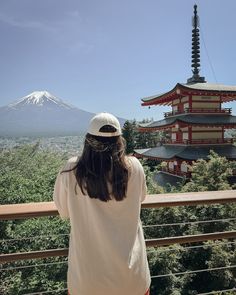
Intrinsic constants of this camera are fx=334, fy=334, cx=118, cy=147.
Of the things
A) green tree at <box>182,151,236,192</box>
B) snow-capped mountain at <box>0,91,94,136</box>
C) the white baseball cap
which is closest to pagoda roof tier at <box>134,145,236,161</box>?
green tree at <box>182,151,236,192</box>

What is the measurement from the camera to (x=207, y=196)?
160 cm

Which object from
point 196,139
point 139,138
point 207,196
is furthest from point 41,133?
point 207,196

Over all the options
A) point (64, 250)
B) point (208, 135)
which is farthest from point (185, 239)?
point (208, 135)

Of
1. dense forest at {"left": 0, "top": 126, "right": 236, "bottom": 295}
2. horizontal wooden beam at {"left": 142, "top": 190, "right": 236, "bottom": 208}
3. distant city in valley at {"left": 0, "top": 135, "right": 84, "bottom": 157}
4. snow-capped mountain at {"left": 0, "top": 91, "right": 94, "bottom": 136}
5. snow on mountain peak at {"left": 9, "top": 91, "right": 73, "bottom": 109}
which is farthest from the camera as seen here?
snow on mountain peak at {"left": 9, "top": 91, "right": 73, "bottom": 109}

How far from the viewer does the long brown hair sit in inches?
39.4

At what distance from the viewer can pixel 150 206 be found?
148cm

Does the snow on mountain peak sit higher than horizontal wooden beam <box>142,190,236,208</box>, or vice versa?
the snow on mountain peak

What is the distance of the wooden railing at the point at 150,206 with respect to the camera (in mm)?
1331

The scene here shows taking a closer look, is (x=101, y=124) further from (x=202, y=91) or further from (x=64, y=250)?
(x=202, y=91)

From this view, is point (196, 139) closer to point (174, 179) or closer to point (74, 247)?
point (174, 179)

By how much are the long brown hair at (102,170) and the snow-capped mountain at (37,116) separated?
141095mm

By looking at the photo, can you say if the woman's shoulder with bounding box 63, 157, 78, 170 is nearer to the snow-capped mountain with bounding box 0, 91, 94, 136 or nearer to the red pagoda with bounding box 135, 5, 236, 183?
the red pagoda with bounding box 135, 5, 236, 183

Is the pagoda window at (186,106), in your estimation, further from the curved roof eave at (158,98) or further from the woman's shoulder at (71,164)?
the woman's shoulder at (71,164)

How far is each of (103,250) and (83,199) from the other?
0.17 m
